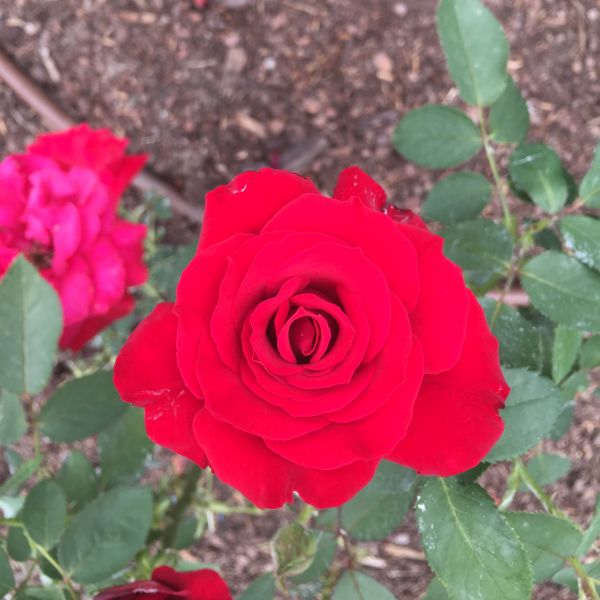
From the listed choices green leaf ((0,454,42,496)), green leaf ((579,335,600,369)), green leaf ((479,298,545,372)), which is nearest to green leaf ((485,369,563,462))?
green leaf ((479,298,545,372))

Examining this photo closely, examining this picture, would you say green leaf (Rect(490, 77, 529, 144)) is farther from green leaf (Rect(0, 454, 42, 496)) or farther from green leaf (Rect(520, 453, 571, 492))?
green leaf (Rect(0, 454, 42, 496))

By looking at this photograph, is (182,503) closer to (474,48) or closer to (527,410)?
(527,410)

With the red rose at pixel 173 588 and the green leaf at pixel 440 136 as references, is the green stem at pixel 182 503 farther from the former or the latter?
the green leaf at pixel 440 136

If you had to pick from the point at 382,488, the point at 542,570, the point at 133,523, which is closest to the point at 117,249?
the point at 133,523

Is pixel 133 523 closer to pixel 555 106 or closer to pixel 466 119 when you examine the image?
pixel 466 119

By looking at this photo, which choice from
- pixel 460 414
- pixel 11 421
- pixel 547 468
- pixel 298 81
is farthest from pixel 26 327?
pixel 298 81

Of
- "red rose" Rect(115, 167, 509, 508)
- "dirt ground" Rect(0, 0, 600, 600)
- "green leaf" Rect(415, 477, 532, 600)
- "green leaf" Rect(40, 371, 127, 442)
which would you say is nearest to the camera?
"red rose" Rect(115, 167, 509, 508)

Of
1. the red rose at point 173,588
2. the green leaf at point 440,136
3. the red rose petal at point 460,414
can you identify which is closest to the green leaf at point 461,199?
the green leaf at point 440,136
